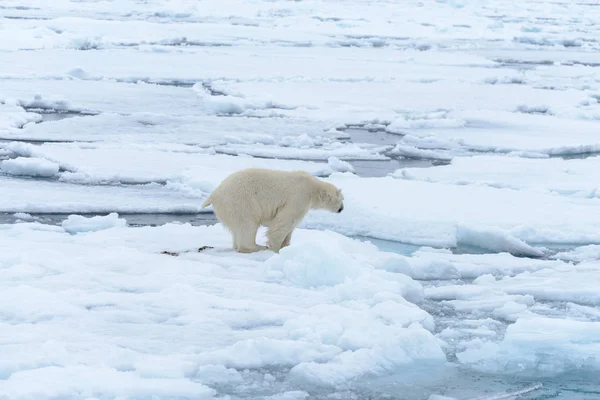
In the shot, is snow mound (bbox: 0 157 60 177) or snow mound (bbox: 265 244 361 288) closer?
snow mound (bbox: 265 244 361 288)

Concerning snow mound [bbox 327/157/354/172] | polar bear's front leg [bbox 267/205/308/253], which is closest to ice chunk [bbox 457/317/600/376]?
polar bear's front leg [bbox 267/205/308/253]

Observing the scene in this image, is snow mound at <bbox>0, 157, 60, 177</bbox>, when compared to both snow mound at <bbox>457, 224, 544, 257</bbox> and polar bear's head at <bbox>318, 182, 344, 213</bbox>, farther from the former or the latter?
snow mound at <bbox>457, 224, 544, 257</bbox>

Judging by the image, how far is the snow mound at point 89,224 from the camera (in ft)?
19.0

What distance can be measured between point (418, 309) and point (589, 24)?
101ft

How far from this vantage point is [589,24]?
3238 cm

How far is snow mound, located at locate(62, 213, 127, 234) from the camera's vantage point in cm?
579

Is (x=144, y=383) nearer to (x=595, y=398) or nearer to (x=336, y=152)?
(x=595, y=398)

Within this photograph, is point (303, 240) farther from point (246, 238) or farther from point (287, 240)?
point (246, 238)

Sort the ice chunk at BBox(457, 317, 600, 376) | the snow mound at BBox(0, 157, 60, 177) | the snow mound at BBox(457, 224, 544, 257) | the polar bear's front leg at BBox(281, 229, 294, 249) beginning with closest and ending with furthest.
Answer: the ice chunk at BBox(457, 317, 600, 376), the polar bear's front leg at BBox(281, 229, 294, 249), the snow mound at BBox(457, 224, 544, 257), the snow mound at BBox(0, 157, 60, 177)

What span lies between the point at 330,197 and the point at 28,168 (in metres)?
3.66

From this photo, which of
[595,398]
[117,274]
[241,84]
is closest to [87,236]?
[117,274]

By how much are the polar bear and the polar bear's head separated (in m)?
0.01

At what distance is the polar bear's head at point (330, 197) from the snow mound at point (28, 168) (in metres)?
3.51

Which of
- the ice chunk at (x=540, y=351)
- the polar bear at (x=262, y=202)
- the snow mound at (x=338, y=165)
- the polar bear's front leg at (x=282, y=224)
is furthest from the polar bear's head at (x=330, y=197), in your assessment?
the snow mound at (x=338, y=165)
